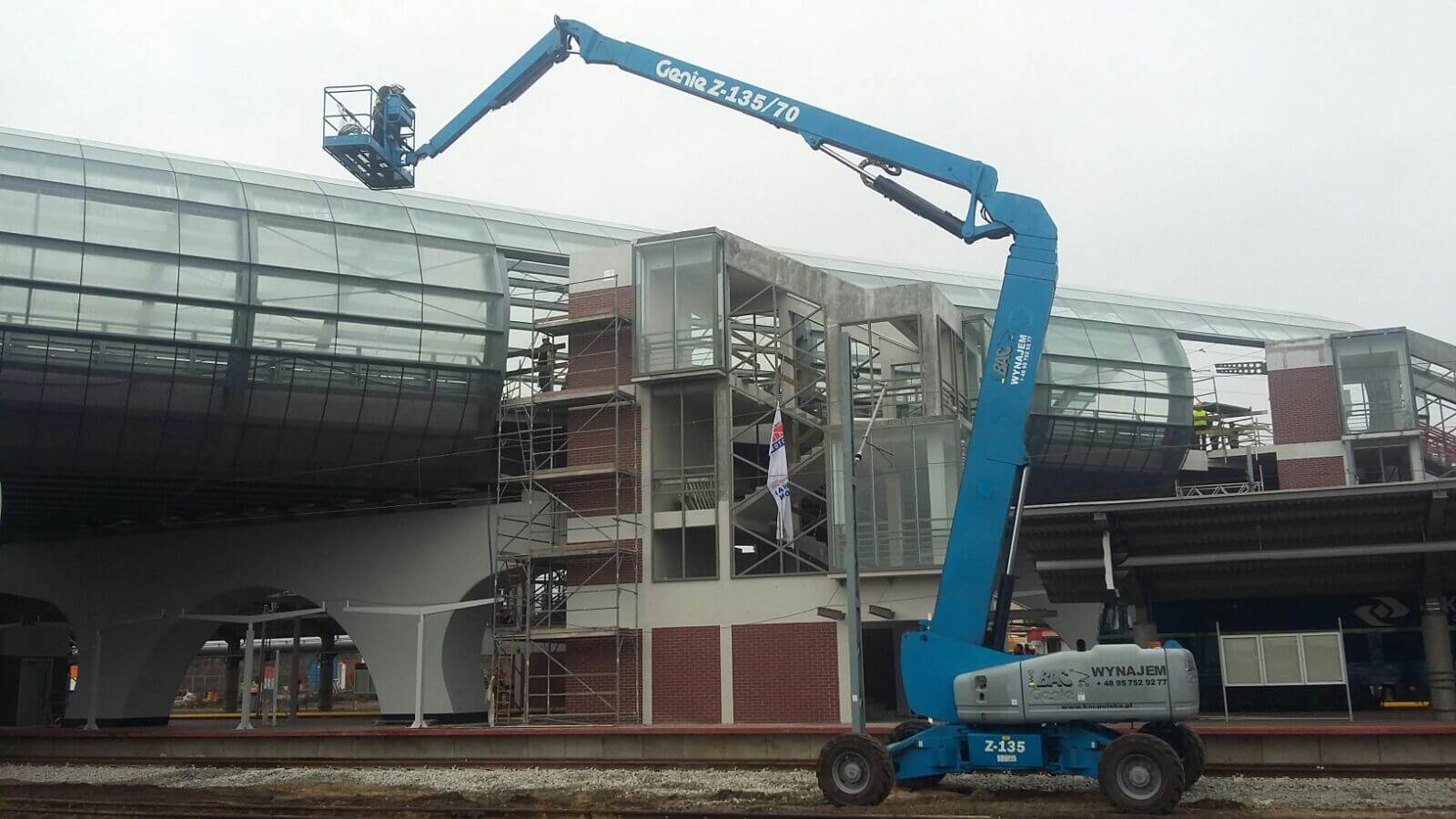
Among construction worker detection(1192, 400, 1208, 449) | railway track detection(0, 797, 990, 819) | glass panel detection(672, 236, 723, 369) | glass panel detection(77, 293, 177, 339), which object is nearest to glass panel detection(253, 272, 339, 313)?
glass panel detection(77, 293, 177, 339)

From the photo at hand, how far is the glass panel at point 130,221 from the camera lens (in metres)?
30.0

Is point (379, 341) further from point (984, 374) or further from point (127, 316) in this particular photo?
point (984, 374)

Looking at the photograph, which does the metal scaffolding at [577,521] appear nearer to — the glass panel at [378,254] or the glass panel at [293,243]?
the glass panel at [378,254]

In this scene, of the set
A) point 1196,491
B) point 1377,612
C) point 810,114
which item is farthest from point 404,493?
point 1196,491

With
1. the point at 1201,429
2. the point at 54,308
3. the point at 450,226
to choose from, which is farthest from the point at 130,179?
the point at 1201,429

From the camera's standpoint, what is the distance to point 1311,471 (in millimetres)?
45344

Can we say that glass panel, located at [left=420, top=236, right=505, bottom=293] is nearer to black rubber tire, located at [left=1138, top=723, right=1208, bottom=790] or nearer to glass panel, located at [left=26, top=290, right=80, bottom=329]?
glass panel, located at [left=26, top=290, right=80, bottom=329]

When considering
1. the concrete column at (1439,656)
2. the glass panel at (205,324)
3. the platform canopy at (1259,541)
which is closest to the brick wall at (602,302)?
the glass panel at (205,324)

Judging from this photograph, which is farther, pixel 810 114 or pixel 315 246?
pixel 315 246

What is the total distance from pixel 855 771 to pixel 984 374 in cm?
584

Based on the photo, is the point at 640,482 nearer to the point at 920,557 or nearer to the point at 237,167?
the point at 920,557

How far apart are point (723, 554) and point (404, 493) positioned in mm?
11696

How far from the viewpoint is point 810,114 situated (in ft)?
70.6

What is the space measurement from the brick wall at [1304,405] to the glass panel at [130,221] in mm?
38630
